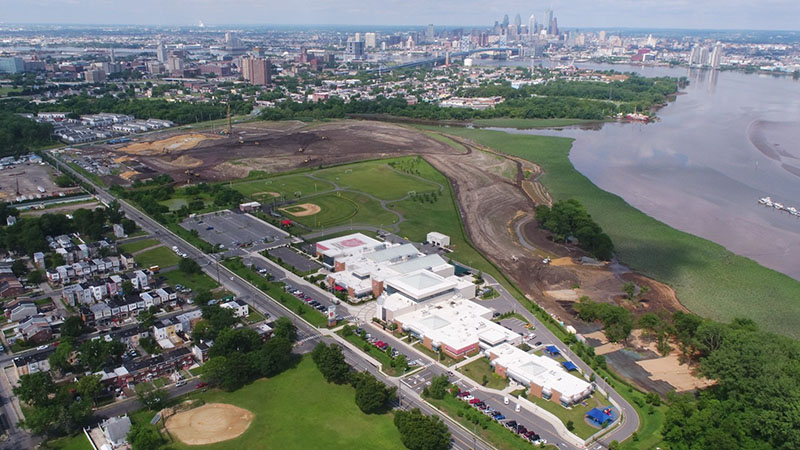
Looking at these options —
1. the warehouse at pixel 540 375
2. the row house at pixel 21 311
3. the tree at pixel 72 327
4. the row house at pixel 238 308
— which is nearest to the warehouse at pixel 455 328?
the warehouse at pixel 540 375

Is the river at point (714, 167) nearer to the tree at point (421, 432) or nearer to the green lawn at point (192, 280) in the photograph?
the tree at point (421, 432)

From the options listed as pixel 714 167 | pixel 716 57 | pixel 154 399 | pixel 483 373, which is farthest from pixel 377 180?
pixel 716 57

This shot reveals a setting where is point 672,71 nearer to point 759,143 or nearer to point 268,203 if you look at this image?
point 759,143

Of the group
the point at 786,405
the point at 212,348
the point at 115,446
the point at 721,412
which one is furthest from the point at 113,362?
the point at 786,405

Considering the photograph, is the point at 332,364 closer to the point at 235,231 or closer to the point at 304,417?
the point at 304,417

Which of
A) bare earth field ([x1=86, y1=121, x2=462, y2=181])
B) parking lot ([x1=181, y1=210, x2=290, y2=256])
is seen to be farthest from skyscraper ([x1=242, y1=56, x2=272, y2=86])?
parking lot ([x1=181, y1=210, x2=290, y2=256])

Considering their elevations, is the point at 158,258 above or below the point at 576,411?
above

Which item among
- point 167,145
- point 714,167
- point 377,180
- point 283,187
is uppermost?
point 714,167
